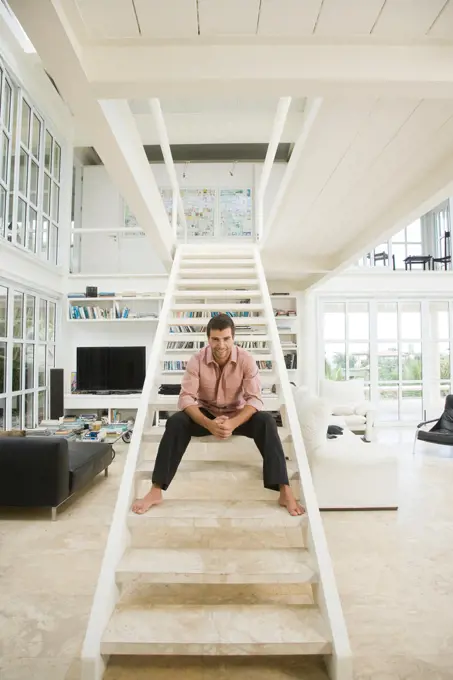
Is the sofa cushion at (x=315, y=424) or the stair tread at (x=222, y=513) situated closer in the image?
the stair tread at (x=222, y=513)

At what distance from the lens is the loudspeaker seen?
6.69 m

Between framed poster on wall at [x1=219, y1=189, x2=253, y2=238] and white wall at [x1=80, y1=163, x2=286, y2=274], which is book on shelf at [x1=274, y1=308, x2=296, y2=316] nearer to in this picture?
framed poster on wall at [x1=219, y1=189, x2=253, y2=238]

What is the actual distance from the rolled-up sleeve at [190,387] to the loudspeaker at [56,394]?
183 inches

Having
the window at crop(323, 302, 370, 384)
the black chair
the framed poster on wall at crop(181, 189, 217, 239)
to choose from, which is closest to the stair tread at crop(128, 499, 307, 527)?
the black chair

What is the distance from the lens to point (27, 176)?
19.8 ft

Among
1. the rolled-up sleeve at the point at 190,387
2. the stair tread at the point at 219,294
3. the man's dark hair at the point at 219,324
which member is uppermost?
the stair tread at the point at 219,294

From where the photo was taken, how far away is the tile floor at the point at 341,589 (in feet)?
5.93

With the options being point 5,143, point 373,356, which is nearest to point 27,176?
point 5,143

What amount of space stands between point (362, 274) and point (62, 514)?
6.19 metres

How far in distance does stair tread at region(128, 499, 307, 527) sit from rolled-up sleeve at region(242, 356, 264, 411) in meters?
0.54

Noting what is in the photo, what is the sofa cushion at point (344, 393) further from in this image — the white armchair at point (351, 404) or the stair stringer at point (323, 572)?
the stair stringer at point (323, 572)

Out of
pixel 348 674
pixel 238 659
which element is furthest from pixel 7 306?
pixel 348 674

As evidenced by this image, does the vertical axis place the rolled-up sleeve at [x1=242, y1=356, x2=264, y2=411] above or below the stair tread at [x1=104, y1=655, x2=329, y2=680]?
above

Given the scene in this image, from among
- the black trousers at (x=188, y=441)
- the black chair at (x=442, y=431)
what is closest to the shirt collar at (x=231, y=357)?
the black trousers at (x=188, y=441)
